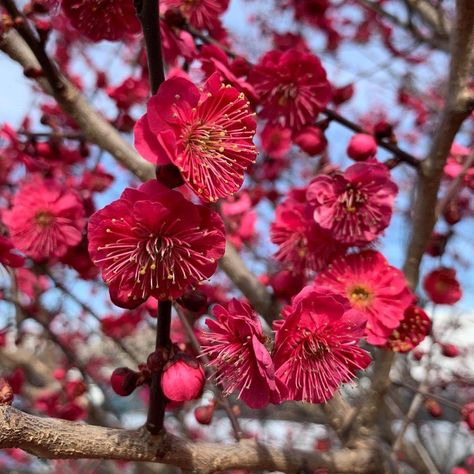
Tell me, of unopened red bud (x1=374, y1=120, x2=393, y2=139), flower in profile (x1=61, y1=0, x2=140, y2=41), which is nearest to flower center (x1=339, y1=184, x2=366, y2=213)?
unopened red bud (x1=374, y1=120, x2=393, y2=139)

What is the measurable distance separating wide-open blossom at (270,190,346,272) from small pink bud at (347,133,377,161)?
0.20 meters

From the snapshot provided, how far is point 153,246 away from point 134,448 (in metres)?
0.39

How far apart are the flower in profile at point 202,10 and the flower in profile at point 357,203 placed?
2.60 feet

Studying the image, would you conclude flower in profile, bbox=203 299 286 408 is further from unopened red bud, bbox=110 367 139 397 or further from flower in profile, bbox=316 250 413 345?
flower in profile, bbox=316 250 413 345

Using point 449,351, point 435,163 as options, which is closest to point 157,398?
point 435,163

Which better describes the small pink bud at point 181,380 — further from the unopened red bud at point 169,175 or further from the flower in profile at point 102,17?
the flower in profile at point 102,17

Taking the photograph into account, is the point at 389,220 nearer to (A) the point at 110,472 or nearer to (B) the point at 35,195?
(B) the point at 35,195

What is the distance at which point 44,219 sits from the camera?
184cm

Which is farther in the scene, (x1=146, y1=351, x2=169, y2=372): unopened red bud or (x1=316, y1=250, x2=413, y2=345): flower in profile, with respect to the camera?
(x1=316, y1=250, x2=413, y2=345): flower in profile

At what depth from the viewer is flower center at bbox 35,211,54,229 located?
1835 millimetres

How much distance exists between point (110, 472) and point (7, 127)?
9.95 feet

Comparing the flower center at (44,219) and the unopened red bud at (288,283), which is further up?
the flower center at (44,219)

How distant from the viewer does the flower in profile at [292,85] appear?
5.90 feet

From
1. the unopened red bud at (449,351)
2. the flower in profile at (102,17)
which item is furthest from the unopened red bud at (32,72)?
the unopened red bud at (449,351)
